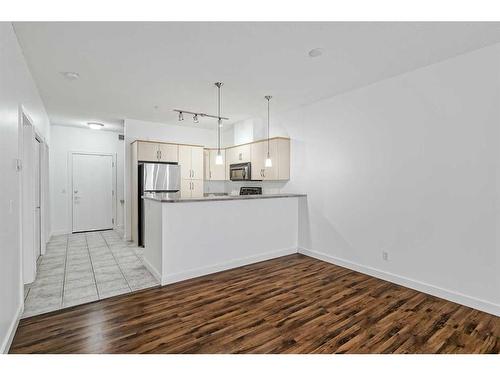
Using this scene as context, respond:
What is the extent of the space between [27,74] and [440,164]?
4.75 metres

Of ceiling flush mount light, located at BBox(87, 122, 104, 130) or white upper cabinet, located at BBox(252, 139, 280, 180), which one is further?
ceiling flush mount light, located at BBox(87, 122, 104, 130)

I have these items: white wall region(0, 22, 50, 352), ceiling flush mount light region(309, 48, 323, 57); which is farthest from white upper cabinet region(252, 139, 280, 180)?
white wall region(0, 22, 50, 352)

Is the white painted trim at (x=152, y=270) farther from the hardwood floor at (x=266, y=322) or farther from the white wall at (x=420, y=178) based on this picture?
the white wall at (x=420, y=178)

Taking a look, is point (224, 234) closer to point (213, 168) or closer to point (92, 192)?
point (213, 168)

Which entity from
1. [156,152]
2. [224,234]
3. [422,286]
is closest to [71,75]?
[156,152]

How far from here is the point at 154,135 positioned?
6012mm

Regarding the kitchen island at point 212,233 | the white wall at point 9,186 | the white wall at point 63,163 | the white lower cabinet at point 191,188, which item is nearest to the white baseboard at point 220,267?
the kitchen island at point 212,233

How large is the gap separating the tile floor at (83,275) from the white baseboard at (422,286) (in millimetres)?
2626

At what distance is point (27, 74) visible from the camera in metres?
3.06

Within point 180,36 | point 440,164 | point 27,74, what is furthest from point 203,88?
point 440,164

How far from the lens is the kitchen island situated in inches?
133

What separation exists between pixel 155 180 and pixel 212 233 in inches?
88.7

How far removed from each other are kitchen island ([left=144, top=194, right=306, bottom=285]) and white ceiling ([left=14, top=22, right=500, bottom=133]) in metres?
1.58

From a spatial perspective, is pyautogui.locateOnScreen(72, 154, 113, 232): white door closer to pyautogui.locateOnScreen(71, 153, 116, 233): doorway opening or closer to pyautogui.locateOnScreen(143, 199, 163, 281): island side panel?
pyautogui.locateOnScreen(71, 153, 116, 233): doorway opening
